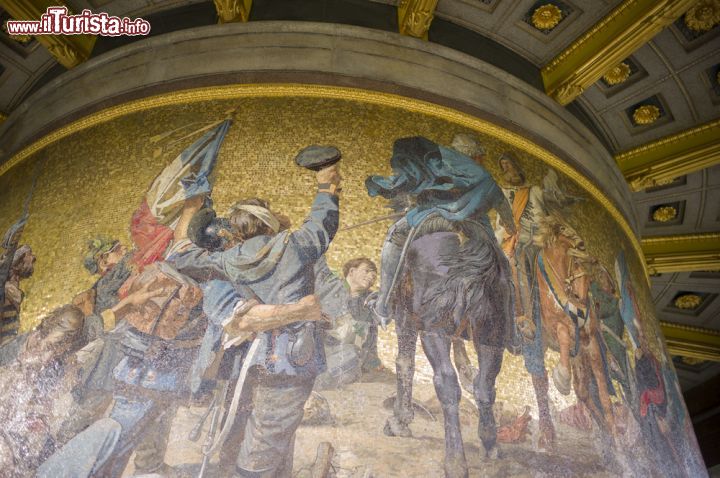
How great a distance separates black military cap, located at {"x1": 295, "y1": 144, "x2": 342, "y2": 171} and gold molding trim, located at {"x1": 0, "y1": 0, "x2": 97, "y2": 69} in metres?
3.54

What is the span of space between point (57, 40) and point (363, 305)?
515cm

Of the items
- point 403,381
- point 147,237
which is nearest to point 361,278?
point 403,381

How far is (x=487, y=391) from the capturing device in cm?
590

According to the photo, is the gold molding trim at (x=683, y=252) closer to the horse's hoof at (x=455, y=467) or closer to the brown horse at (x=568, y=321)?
the brown horse at (x=568, y=321)

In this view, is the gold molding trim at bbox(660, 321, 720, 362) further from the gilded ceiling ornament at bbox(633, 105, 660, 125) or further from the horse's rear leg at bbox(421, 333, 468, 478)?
the horse's rear leg at bbox(421, 333, 468, 478)

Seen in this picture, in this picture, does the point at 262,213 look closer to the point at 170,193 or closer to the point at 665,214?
the point at 170,193

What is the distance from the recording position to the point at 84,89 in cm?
834

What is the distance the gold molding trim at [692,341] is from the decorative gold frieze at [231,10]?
9338mm

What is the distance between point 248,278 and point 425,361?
1.66 m

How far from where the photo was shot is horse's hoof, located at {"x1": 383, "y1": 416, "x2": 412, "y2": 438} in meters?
5.41

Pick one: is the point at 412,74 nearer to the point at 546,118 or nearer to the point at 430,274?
the point at 546,118

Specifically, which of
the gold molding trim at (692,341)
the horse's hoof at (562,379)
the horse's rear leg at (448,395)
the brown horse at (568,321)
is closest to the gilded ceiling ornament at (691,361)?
the gold molding trim at (692,341)

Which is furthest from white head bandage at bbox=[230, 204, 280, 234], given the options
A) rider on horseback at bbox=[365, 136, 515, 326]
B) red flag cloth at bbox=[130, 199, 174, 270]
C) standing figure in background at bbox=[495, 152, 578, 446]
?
standing figure in background at bbox=[495, 152, 578, 446]

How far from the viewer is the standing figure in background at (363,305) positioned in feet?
18.9
